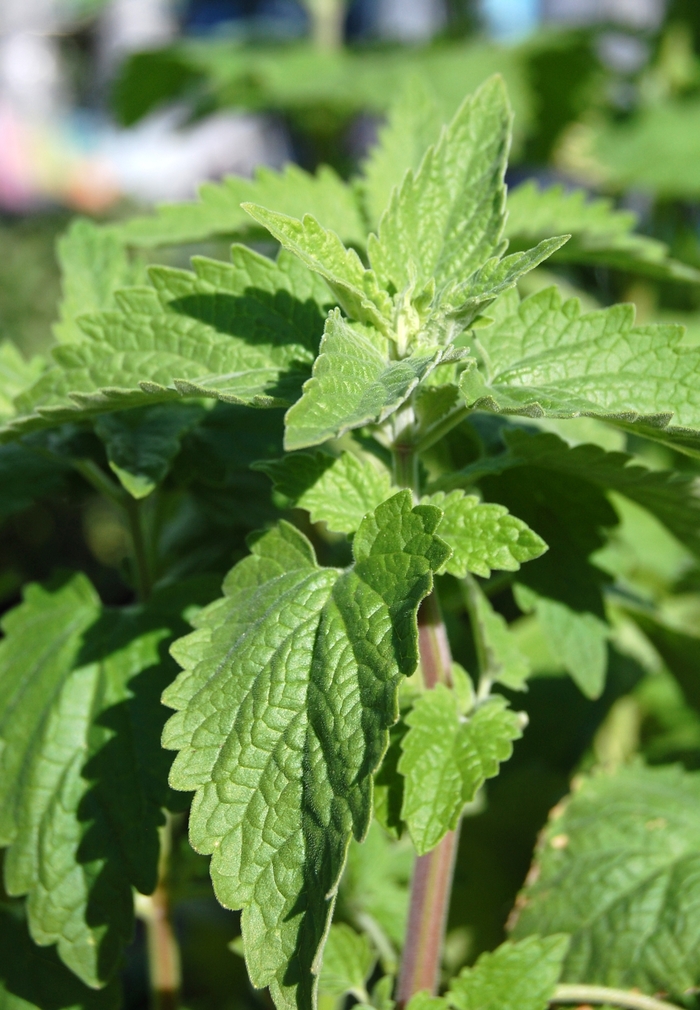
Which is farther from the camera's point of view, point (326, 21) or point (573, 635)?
point (326, 21)

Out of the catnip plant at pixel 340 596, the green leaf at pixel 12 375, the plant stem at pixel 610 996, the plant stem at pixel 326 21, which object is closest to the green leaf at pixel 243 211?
the catnip plant at pixel 340 596

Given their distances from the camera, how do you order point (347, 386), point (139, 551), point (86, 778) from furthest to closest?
point (139, 551) < point (86, 778) < point (347, 386)

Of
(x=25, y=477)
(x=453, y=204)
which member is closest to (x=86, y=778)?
(x=25, y=477)

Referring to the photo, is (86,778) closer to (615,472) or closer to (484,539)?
(484,539)

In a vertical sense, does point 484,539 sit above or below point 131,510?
below

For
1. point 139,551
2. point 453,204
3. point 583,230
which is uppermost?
point 583,230

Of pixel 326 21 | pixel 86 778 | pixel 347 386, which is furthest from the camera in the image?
pixel 326 21

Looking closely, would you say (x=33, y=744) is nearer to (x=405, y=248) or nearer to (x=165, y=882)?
(x=165, y=882)

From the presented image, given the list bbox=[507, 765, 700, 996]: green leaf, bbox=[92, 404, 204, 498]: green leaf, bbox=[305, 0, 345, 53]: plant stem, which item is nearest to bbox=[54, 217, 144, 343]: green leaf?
bbox=[92, 404, 204, 498]: green leaf

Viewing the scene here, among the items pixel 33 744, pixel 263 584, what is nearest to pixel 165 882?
pixel 33 744
